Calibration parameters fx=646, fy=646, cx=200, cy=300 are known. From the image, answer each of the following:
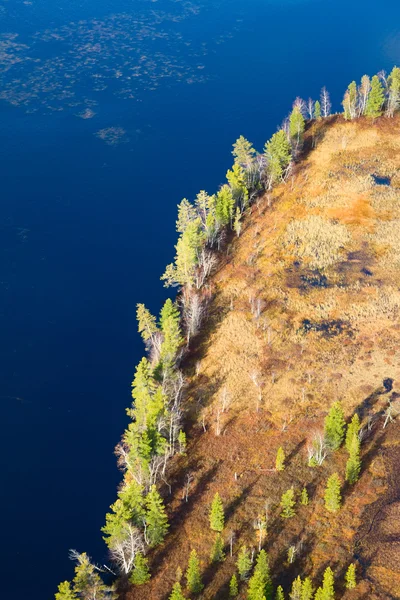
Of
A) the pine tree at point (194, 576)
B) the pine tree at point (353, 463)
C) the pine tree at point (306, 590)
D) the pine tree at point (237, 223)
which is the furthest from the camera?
the pine tree at point (237, 223)

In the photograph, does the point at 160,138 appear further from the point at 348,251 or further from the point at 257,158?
the point at 348,251

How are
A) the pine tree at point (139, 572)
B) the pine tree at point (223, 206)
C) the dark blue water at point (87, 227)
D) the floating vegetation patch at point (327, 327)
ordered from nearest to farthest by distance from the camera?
the pine tree at point (139, 572) → the dark blue water at point (87, 227) → the floating vegetation patch at point (327, 327) → the pine tree at point (223, 206)

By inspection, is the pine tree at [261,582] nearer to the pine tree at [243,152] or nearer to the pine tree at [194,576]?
Answer: the pine tree at [194,576]

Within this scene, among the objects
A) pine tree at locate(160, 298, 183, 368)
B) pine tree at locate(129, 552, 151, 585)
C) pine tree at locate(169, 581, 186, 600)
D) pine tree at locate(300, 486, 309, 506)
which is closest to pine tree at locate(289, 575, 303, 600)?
pine tree at locate(169, 581, 186, 600)

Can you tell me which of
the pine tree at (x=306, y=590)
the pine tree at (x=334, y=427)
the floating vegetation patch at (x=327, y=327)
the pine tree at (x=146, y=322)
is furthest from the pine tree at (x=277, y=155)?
the pine tree at (x=306, y=590)

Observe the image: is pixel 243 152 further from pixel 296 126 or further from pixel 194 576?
pixel 194 576

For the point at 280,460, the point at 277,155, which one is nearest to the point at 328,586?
the point at 280,460

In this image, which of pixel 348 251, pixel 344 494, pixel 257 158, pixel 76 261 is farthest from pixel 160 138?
pixel 344 494
